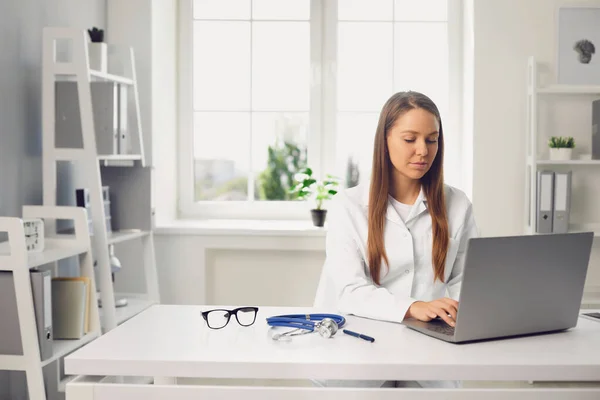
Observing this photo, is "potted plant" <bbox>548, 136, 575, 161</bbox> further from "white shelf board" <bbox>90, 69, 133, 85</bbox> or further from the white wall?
"white shelf board" <bbox>90, 69, 133, 85</bbox>

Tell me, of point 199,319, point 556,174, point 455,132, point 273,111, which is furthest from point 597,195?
point 199,319

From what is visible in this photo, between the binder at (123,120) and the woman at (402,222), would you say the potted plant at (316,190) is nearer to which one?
the binder at (123,120)

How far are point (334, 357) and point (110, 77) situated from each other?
2.02 meters

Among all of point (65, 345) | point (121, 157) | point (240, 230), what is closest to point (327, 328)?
point (65, 345)

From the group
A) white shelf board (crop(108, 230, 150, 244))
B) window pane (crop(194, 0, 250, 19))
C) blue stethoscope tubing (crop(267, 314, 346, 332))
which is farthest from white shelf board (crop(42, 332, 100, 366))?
window pane (crop(194, 0, 250, 19))

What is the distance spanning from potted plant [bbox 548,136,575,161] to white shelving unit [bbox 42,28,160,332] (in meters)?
1.85

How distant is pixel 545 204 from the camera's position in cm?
358

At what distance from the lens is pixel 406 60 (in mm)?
4227

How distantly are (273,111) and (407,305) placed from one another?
2.51 meters

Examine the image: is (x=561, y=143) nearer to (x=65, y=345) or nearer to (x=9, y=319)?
(x=65, y=345)

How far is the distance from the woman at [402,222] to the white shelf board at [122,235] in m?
1.35

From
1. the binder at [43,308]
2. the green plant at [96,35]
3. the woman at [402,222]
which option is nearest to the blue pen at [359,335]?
the woman at [402,222]

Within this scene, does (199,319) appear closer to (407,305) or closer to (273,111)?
(407,305)

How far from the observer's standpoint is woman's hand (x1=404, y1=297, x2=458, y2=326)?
1818 mm
